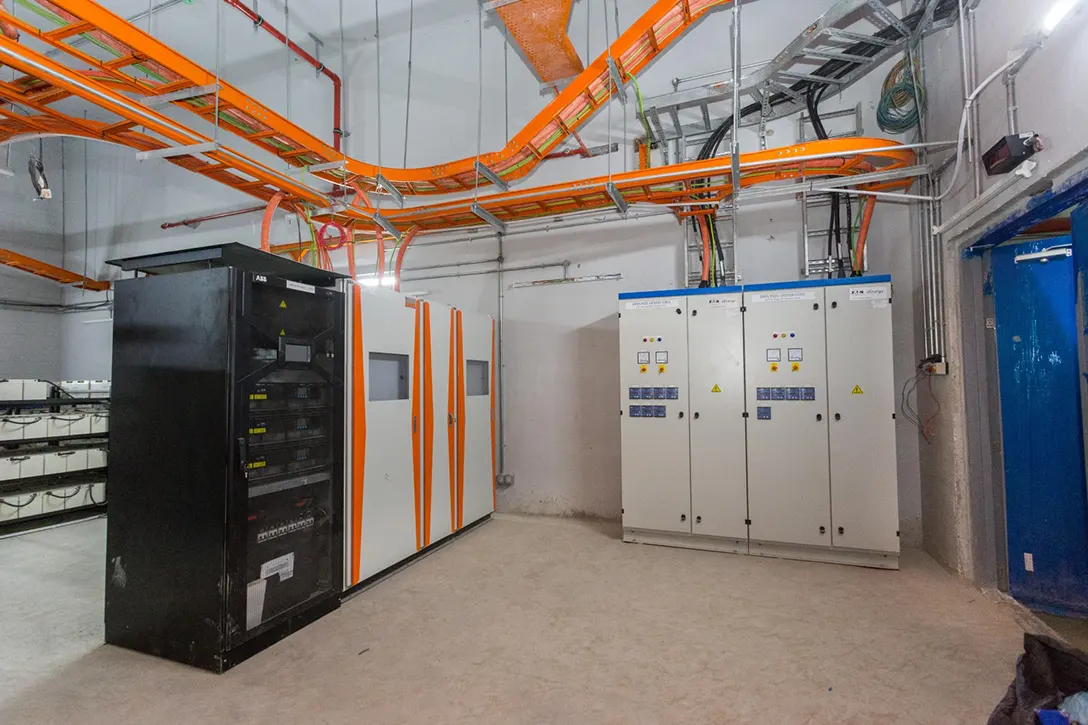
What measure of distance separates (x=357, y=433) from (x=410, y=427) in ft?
1.88

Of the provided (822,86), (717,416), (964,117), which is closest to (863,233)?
(964,117)

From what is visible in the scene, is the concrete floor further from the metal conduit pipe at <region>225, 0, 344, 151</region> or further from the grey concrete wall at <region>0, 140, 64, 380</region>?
the grey concrete wall at <region>0, 140, 64, 380</region>

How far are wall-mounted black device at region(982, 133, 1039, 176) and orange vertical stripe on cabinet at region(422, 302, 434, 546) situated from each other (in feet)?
11.9

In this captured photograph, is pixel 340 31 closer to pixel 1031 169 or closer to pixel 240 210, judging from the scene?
pixel 240 210

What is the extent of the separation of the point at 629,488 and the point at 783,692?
6.93 ft

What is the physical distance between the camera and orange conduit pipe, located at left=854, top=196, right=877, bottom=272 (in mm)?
4004

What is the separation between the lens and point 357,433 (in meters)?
3.25

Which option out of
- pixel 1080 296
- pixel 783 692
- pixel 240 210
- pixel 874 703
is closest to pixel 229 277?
pixel 783 692

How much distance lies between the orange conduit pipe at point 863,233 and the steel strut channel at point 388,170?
1.92m

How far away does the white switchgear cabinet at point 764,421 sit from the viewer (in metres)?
3.69

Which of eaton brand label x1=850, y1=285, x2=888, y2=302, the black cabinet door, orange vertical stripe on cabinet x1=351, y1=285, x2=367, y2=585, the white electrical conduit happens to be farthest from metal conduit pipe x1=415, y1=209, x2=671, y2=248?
the black cabinet door

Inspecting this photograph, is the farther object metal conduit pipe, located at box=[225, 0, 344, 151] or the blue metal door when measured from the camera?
metal conduit pipe, located at box=[225, 0, 344, 151]

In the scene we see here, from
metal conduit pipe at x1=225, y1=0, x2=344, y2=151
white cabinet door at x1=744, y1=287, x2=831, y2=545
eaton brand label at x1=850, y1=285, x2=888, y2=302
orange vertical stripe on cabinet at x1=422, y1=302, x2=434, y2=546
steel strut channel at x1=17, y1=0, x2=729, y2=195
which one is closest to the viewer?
steel strut channel at x1=17, y1=0, x2=729, y2=195

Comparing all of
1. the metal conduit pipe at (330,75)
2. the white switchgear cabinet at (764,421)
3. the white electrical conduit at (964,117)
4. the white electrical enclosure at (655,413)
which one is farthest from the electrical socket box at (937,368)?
the metal conduit pipe at (330,75)
